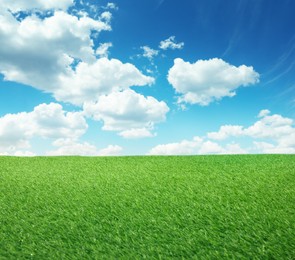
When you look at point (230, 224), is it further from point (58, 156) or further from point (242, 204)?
point (58, 156)

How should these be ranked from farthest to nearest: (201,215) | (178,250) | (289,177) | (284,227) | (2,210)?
(289,177) < (2,210) < (201,215) < (284,227) < (178,250)

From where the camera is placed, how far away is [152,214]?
Result: 509cm

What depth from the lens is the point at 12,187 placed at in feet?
24.0

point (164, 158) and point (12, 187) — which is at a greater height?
point (164, 158)

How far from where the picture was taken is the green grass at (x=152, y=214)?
13.5 ft

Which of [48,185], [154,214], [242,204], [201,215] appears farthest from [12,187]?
[242,204]

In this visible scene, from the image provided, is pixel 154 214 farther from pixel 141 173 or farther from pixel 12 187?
pixel 12 187

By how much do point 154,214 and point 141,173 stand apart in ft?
9.84

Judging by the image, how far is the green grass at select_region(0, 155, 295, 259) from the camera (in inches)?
162

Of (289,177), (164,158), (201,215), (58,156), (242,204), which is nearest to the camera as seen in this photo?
(201,215)

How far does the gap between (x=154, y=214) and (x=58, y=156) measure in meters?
7.97

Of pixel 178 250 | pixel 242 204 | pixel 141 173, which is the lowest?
pixel 178 250

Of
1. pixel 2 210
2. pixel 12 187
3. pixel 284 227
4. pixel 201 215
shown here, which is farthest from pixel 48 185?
pixel 284 227

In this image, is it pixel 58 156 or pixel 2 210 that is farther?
pixel 58 156
